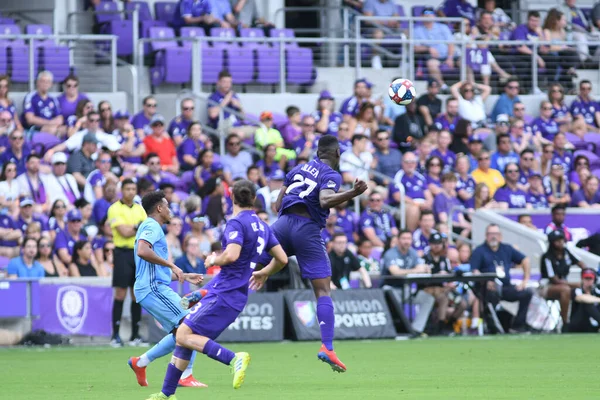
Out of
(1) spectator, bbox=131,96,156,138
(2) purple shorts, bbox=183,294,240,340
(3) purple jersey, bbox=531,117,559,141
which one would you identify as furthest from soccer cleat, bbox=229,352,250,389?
(3) purple jersey, bbox=531,117,559,141

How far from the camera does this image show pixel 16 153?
20.3m

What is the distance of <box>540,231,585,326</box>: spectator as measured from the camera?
2038 centimetres

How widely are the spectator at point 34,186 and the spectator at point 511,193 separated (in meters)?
8.38

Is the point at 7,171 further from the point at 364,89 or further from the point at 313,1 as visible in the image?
the point at 313,1

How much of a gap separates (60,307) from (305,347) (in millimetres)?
3663

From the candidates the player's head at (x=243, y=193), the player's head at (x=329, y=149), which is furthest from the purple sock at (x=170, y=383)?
the player's head at (x=329, y=149)

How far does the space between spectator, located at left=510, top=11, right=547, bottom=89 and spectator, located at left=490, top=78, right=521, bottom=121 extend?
1988mm

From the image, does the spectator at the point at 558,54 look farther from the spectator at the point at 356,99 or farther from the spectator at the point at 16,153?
the spectator at the point at 16,153

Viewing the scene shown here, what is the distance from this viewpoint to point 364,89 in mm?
24328

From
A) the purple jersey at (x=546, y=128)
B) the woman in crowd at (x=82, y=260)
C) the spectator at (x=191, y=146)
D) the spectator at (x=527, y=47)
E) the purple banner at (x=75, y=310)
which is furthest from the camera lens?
the spectator at (x=527, y=47)

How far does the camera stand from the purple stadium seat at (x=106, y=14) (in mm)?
→ 25125

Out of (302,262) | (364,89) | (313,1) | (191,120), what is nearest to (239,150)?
(191,120)

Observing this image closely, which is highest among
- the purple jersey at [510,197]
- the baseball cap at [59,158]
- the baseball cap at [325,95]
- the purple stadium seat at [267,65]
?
the purple stadium seat at [267,65]

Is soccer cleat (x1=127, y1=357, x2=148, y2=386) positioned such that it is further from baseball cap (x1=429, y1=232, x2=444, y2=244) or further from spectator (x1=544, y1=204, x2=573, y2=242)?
spectator (x1=544, y1=204, x2=573, y2=242)
